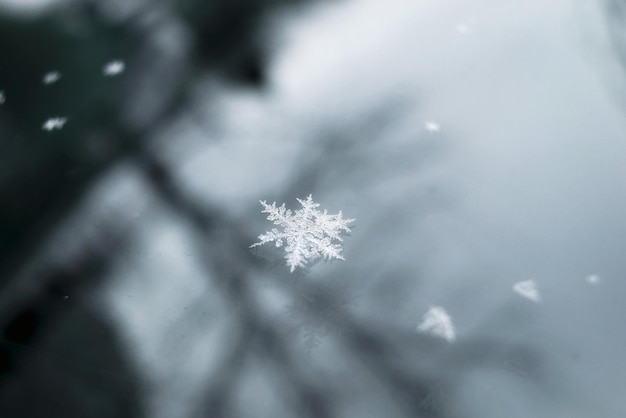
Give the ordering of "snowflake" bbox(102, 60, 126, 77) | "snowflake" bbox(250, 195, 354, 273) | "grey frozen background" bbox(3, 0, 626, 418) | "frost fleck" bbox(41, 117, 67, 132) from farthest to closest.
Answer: "snowflake" bbox(102, 60, 126, 77)
"frost fleck" bbox(41, 117, 67, 132)
"snowflake" bbox(250, 195, 354, 273)
"grey frozen background" bbox(3, 0, 626, 418)

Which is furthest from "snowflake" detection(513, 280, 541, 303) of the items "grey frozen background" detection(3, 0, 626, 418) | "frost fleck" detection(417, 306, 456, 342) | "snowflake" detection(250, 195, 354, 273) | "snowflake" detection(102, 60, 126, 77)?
"snowflake" detection(102, 60, 126, 77)

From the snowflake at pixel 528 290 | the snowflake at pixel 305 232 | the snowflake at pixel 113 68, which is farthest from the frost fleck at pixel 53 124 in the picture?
the snowflake at pixel 528 290

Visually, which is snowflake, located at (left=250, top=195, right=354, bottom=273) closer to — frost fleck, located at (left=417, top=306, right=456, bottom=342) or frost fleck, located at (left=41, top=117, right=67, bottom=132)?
frost fleck, located at (left=417, top=306, right=456, bottom=342)

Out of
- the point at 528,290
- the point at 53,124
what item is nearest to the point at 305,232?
the point at 528,290

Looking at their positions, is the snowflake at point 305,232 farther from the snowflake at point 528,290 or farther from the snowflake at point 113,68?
the snowflake at point 113,68

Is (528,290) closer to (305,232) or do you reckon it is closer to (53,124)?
(305,232)

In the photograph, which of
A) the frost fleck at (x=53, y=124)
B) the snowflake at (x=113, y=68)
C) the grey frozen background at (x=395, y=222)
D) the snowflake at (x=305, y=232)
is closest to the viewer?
the grey frozen background at (x=395, y=222)
